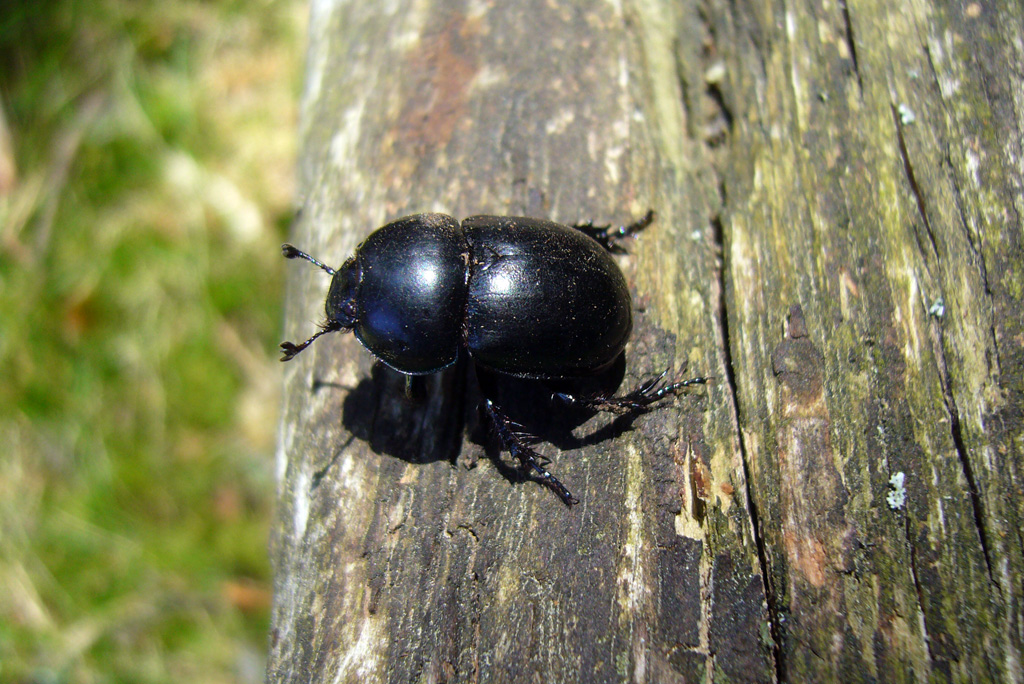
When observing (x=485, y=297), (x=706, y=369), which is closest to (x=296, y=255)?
(x=485, y=297)

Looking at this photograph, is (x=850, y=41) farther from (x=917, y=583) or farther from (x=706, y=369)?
(x=917, y=583)

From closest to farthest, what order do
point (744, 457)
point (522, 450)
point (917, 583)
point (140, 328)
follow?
point (917, 583) < point (744, 457) < point (522, 450) < point (140, 328)

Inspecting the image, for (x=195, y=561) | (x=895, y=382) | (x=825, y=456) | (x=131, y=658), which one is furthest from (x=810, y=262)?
(x=131, y=658)

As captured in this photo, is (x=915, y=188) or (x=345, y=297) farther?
(x=345, y=297)

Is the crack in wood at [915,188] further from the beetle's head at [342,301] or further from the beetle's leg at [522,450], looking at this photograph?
the beetle's head at [342,301]

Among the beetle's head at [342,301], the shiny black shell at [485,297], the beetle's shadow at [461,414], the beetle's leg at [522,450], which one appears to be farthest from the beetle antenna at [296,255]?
the beetle's leg at [522,450]

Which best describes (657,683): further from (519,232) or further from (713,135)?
(713,135)

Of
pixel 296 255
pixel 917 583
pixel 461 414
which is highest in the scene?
pixel 296 255
